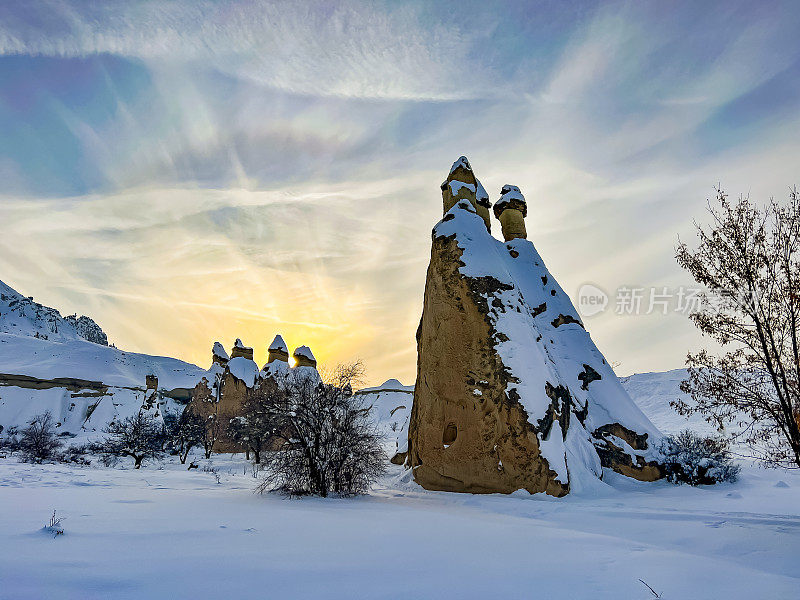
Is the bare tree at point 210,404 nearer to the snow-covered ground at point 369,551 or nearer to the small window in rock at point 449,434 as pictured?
the small window in rock at point 449,434

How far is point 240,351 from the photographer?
49.8 meters

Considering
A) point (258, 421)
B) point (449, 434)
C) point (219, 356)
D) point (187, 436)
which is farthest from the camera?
point (219, 356)

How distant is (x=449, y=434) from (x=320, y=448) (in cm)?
492

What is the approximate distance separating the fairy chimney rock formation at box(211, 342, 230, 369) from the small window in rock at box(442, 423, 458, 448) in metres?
45.0

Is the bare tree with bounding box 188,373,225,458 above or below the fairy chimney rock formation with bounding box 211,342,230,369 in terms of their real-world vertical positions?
below

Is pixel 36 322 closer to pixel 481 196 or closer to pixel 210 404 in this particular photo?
pixel 210 404

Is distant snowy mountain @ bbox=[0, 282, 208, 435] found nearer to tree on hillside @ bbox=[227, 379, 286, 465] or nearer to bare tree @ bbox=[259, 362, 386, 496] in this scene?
tree on hillside @ bbox=[227, 379, 286, 465]

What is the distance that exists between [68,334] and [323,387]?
213 m

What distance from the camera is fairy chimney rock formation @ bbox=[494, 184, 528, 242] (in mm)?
26453

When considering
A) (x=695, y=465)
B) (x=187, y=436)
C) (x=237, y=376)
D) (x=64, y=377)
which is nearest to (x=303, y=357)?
(x=237, y=376)

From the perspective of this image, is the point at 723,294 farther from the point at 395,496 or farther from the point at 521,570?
the point at 395,496

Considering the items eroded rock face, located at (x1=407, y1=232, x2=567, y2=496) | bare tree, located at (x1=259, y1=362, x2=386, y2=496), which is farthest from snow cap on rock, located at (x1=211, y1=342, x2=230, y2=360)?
bare tree, located at (x1=259, y1=362, x2=386, y2=496)

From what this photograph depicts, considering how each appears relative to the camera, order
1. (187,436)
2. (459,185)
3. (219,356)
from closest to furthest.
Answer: (459,185)
(187,436)
(219,356)

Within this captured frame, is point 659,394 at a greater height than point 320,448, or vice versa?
point 659,394
